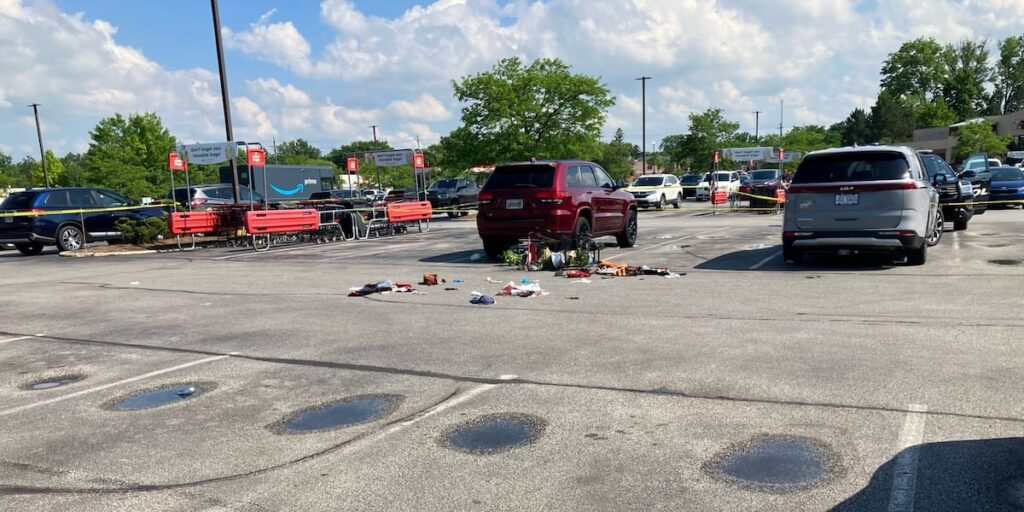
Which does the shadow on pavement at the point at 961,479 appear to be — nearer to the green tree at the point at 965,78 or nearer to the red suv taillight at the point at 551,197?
the red suv taillight at the point at 551,197

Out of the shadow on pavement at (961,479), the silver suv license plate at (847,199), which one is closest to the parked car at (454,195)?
the silver suv license plate at (847,199)

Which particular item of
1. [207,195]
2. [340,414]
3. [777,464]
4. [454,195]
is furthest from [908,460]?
[454,195]

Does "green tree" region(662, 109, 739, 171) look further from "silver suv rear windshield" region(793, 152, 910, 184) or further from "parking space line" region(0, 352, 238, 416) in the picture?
"parking space line" region(0, 352, 238, 416)

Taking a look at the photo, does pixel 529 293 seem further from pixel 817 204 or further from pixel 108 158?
pixel 108 158

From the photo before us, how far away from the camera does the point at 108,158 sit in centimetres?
5600

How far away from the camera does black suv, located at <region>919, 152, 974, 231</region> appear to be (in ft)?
51.0

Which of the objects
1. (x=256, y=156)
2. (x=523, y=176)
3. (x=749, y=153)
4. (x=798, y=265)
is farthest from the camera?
(x=749, y=153)

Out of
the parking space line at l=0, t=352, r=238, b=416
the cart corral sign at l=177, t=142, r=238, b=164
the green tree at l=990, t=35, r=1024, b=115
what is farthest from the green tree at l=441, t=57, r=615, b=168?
the green tree at l=990, t=35, r=1024, b=115

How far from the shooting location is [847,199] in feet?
34.6

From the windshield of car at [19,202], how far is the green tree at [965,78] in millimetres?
110963

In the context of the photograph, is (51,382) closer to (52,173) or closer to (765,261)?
(765,261)

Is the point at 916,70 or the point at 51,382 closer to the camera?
the point at 51,382

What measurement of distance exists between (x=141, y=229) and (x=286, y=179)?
26.1m

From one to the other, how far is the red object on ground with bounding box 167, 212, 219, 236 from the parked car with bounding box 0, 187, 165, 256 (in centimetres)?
257
